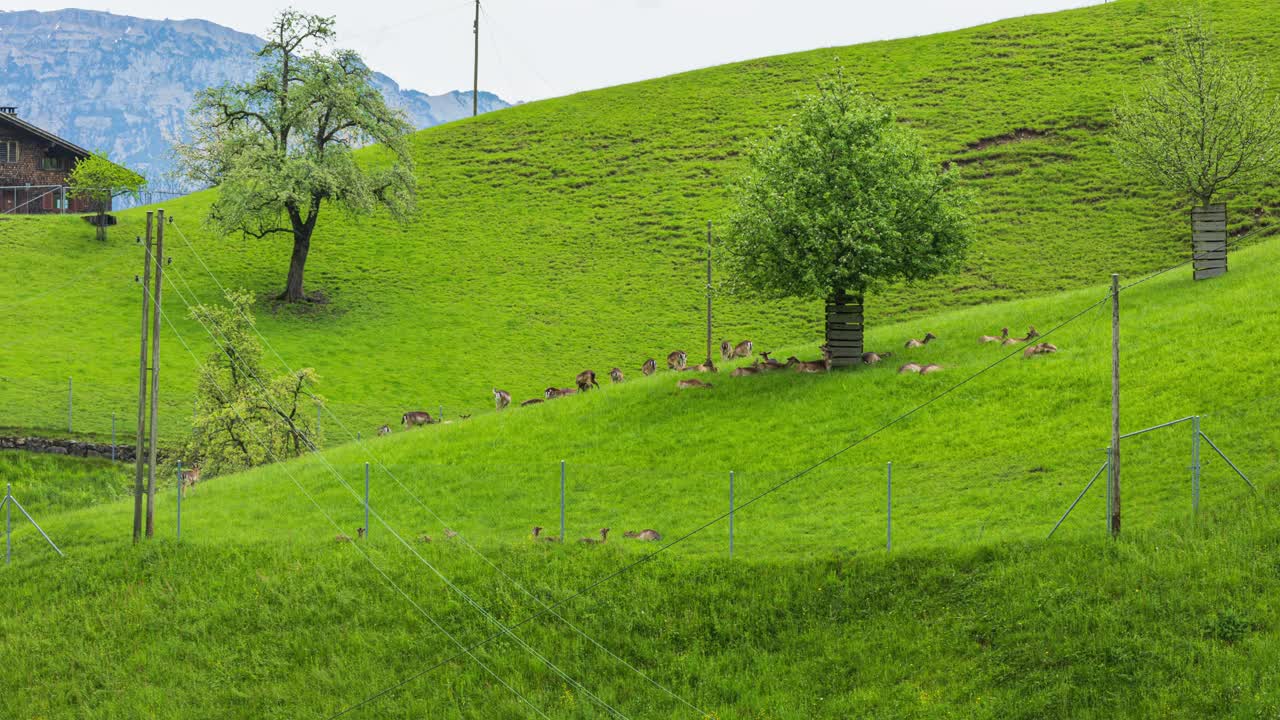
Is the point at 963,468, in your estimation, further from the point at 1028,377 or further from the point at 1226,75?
the point at 1226,75

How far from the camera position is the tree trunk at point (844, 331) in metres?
42.4

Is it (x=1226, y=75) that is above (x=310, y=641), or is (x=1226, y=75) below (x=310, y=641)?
above

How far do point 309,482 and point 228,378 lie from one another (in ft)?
32.7

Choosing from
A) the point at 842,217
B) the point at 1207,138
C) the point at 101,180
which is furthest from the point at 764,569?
the point at 101,180

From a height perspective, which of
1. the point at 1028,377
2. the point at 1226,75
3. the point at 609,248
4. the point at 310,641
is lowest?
the point at 310,641

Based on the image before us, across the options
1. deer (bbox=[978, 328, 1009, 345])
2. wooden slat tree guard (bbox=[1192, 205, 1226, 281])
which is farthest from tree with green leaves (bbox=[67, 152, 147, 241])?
wooden slat tree guard (bbox=[1192, 205, 1226, 281])

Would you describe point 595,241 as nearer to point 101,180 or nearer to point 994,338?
point 101,180

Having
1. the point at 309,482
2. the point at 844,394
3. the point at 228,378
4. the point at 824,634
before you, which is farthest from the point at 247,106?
the point at 824,634

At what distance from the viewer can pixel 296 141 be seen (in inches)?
2751

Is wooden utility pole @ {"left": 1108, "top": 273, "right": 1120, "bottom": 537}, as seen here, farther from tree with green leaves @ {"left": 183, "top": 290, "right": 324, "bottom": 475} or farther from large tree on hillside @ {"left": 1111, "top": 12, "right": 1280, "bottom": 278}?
tree with green leaves @ {"left": 183, "top": 290, "right": 324, "bottom": 475}

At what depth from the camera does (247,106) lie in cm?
6900

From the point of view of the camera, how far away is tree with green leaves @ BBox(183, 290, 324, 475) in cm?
4441

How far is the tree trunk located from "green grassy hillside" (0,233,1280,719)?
2.05m

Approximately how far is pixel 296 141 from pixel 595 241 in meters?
21.5
